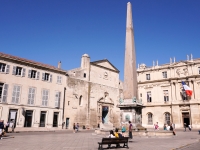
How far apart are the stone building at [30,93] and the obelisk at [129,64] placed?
13.2 metres

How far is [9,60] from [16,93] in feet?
12.3

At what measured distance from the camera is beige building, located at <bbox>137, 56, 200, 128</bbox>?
29422 mm

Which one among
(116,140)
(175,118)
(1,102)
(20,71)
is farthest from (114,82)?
(116,140)

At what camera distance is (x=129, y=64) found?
13523 mm

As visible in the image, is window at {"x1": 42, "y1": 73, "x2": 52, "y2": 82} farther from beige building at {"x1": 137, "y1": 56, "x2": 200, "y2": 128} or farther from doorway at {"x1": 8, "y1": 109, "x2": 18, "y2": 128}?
beige building at {"x1": 137, "y1": 56, "x2": 200, "y2": 128}

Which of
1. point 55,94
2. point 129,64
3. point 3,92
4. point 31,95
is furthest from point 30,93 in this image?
point 129,64

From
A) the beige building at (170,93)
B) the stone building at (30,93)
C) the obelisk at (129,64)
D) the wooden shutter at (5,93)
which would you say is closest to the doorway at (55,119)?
the stone building at (30,93)

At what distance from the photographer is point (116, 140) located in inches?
307

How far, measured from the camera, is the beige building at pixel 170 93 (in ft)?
96.5

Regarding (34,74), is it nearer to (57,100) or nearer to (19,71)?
(19,71)

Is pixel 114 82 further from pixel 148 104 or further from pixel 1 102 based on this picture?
pixel 1 102

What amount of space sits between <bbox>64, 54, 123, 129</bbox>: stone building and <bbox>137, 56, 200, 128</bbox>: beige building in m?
5.40

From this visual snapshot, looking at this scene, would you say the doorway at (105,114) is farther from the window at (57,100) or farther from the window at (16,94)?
the window at (16,94)

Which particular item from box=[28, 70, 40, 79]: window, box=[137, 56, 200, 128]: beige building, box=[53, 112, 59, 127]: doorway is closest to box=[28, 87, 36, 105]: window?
box=[28, 70, 40, 79]: window
